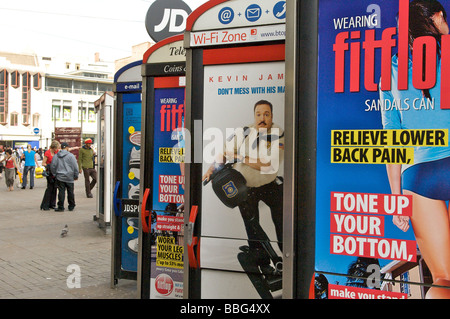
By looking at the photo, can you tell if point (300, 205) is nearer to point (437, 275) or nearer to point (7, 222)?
point (437, 275)

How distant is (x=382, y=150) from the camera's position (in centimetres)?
235

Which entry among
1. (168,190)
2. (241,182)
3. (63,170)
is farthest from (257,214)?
(63,170)

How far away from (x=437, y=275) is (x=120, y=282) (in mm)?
5515

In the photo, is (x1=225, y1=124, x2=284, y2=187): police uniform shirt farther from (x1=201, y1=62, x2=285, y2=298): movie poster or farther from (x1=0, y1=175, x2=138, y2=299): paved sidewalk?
(x1=0, y1=175, x2=138, y2=299): paved sidewalk

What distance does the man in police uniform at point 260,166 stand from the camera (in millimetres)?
3650

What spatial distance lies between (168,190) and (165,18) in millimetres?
4384

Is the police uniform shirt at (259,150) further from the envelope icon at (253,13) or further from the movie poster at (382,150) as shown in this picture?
the movie poster at (382,150)

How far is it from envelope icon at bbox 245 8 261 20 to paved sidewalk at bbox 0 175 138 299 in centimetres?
392

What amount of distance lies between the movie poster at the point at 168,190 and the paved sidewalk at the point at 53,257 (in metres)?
1.19

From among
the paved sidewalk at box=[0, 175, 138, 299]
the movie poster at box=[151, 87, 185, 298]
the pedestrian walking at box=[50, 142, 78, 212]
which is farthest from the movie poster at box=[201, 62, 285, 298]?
the pedestrian walking at box=[50, 142, 78, 212]

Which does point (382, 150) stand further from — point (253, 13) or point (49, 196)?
point (49, 196)

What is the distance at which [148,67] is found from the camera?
16.9 ft

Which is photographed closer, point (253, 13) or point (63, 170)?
point (253, 13)

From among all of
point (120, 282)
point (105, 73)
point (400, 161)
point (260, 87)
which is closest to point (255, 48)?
point (260, 87)
